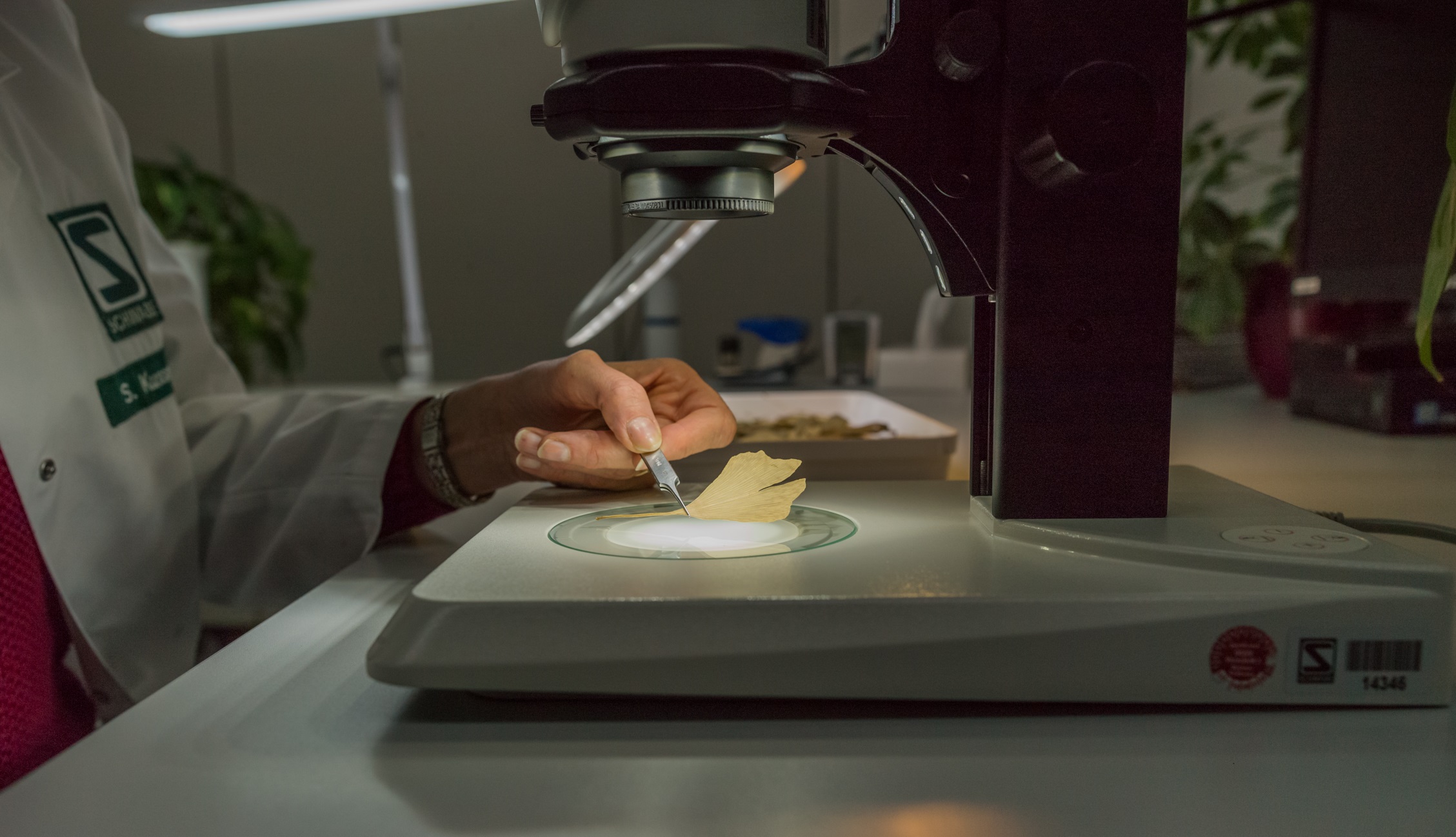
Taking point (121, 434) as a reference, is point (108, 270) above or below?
above

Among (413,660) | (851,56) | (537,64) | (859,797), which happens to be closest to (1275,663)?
(859,797)

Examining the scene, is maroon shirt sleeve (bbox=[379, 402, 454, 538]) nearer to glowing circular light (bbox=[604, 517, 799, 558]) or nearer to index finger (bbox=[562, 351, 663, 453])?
index finger (bbox=[562, 351, 663, 453])

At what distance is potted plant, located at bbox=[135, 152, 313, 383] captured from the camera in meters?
1.84

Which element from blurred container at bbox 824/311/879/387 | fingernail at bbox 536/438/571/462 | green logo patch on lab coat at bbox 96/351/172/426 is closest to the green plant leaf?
fingernail at bbox 536/438/571/462

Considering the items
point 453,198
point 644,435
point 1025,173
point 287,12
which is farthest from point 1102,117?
point 453,198

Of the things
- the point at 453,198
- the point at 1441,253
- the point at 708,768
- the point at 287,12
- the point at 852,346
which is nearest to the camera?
the point at 708,768

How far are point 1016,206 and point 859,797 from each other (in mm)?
301

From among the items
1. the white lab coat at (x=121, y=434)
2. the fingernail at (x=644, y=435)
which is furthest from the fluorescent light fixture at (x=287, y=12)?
the fingernail at (x=644, y=435)

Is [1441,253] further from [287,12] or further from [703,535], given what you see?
[287,12]

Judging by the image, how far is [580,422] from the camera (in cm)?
70

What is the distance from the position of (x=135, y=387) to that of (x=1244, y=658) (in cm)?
79

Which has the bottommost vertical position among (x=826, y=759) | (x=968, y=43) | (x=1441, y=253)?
(x=826, y=759)

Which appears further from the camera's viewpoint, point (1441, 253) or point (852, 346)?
point (852, 346)

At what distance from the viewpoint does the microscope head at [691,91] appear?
0.41 meters
